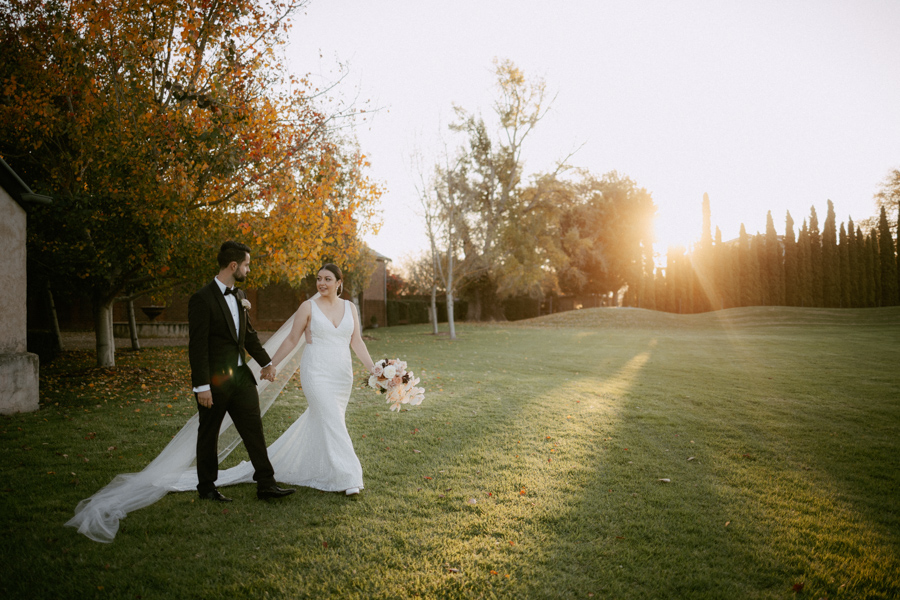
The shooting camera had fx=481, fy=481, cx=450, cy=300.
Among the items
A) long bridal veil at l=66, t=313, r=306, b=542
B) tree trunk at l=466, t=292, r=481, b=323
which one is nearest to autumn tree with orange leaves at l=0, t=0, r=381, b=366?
long bridal veil at l=66, t=313, r=306, b=542

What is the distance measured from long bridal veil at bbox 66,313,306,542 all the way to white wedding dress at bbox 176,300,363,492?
0.19 metres

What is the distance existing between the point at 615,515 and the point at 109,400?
8656mm

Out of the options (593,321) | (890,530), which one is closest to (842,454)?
(890,530)

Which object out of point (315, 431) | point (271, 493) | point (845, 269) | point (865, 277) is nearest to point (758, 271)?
point (845, 269)

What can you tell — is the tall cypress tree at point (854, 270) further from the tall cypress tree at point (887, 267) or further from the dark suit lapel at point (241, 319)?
the dark suit lapel at point (241, 319)

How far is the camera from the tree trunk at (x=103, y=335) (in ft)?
38.1

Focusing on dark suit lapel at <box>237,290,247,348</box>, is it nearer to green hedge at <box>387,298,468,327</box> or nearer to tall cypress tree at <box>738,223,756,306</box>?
green hedge at <box>387,298,468,327</box>

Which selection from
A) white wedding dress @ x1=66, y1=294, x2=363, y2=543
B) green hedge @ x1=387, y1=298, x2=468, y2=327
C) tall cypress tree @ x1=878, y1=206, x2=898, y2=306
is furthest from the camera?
green hedge @ x1=387, y1=298, x2=468, y2=327

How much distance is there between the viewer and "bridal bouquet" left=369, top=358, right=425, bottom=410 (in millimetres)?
5004

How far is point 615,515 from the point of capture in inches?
168

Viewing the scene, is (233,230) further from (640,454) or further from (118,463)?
(640,454)

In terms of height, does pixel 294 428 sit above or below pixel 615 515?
above

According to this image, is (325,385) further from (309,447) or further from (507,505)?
(507,505)

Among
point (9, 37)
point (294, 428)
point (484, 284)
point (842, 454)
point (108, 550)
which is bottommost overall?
point (842, 454)
